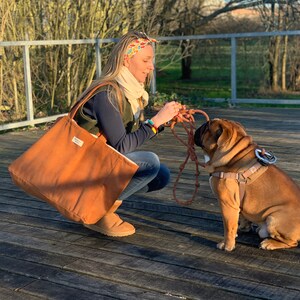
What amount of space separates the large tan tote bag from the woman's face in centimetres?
33

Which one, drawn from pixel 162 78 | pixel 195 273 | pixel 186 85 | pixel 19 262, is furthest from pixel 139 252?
pixel 162 78

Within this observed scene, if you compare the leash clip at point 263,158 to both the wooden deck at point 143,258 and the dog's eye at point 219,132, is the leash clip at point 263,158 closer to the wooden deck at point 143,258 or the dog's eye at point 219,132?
the dog's eye at point 219,132

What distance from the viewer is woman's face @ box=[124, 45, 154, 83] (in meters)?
3.85

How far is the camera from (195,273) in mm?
3291

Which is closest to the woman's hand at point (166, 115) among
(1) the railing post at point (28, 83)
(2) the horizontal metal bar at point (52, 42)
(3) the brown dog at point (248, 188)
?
(3) the brown dog at point (248, 188)

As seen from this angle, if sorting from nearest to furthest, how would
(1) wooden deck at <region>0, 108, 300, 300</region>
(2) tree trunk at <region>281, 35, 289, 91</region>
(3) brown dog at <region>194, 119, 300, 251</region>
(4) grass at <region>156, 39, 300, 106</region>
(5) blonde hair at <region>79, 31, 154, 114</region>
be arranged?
(1) wooden deck at <region>0, 108, 300, 300</region>, (3) brown dog at <region>194, 119, 300, 251</region>, (5) blonde hair at <region>79, 31, 154, 114</region>, (4) grass at <region>156, 39, 300, 106</region>, (2) tree trunk at <region>281, 35, 289, 91</region>

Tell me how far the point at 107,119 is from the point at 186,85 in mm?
15105

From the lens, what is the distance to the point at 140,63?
3859 mm

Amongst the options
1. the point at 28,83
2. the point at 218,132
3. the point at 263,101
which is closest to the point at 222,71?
the point at 263,101

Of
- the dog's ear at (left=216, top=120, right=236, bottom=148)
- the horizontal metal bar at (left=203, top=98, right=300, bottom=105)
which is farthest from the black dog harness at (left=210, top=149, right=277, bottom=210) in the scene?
the horizontal metal bar at (left=203, top=98, right=300, bottom=105)

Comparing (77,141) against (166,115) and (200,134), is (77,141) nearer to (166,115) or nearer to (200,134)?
(166,115)

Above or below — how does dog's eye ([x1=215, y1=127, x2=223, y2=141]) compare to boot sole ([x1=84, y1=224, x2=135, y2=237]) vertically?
above

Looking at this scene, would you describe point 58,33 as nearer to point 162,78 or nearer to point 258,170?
point 258,170

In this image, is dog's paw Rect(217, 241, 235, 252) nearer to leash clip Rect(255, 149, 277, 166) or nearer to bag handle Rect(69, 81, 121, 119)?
leash clip Rect(255, 149, 277, 166)
